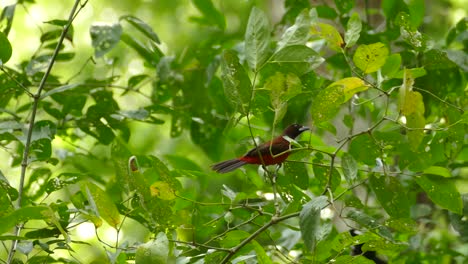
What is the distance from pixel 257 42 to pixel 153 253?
0.57m

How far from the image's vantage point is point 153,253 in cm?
155

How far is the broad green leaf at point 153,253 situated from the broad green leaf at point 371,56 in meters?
0.67

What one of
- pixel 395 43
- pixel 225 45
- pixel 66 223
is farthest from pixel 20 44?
pixel 66 223

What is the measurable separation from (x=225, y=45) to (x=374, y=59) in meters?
1.58

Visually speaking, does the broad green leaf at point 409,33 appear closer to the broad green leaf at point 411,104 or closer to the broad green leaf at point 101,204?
the broad green leaf at point 411,104

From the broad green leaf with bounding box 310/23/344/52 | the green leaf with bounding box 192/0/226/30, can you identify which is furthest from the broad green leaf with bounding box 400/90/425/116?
the green leaf with bounding box 192/0/226/30

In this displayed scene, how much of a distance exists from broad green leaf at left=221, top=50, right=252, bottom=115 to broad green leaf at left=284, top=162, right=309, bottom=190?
0.44 metres

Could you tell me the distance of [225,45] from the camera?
11.0 feet

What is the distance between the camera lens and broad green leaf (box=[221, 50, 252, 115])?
176 cm

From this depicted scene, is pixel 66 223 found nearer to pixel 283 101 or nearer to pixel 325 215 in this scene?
pixel 283 101

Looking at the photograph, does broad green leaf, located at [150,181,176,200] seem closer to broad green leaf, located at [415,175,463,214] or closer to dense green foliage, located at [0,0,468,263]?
dense green foliage, located at [0,0,468,263]

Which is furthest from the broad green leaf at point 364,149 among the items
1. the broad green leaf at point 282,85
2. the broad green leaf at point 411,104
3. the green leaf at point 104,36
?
the green leaf at point 104,36

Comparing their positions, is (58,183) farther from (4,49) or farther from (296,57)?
(296,57)

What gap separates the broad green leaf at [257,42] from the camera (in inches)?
70.0
